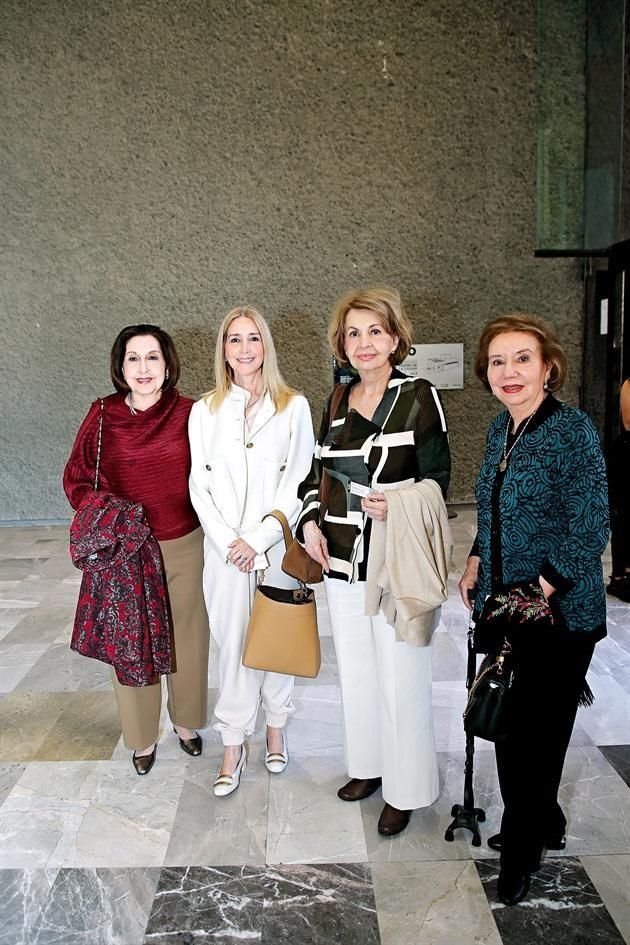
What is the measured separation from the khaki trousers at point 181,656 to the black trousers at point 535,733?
1313 millimetres

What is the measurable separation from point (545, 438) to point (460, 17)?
6577 millimetres

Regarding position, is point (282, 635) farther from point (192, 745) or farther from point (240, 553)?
point (192, 745)

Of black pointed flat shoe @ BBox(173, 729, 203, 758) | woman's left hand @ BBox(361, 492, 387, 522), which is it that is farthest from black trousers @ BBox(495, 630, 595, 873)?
black pointed flat shoe @ BBox(173, 729, 203, 758)

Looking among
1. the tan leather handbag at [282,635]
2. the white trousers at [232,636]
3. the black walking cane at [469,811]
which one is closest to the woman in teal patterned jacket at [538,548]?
the black walking cane at [469,811]

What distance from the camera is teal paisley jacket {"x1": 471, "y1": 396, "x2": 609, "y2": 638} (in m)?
1.87

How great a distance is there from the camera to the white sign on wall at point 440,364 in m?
7.41

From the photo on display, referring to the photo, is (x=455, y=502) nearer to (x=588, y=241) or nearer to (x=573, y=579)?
(x=588, y=241)

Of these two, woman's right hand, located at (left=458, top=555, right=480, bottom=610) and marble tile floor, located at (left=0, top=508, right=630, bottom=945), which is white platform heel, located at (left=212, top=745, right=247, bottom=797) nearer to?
marble tile floor, located at (left=0, top=508, right=630, bottom=945)

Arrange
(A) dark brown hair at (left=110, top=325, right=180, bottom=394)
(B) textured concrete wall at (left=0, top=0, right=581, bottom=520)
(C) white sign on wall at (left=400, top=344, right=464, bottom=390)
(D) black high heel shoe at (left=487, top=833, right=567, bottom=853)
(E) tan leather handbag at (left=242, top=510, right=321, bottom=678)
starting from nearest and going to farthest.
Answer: (D) black high heel shoe at (left=487, top=833, right=567, bottom=853), (E) tan leather handbag at (left=242, top=510, right=321, bottom=678), (A) dark brown hair at (left=110, top=325, right=180, bottom=394), (B) textured concrete wall at (left=0, top=0, right=581, bottom=520), (C) white sign on wall at (left=400, top=344, right=464, bottom=390)

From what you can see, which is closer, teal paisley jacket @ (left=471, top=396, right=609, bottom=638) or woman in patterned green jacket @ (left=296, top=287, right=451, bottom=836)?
teal paisley jacket @ (left=471, top=396, right=609, bottom=638)

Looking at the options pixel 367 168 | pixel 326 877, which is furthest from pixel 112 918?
pixel 367 168

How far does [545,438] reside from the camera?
6.28 feet

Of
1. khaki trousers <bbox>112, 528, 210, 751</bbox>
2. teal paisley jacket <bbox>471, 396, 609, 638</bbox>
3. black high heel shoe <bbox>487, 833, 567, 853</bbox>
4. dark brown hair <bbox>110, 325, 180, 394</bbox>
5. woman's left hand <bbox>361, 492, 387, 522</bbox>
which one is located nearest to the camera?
→ teal paisley jacket <bbox>471, 396, 609, 638</bbox>

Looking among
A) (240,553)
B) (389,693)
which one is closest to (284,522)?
(240,553)
